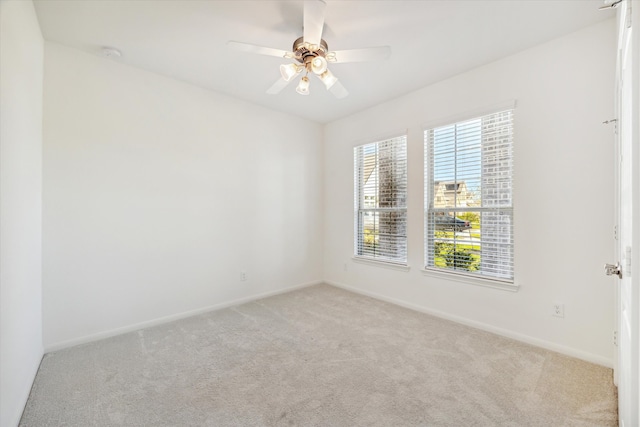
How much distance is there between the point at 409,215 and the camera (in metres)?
3.59

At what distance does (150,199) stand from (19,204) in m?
1.25

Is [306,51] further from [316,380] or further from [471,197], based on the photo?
[316,380]

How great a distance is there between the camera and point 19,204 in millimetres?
1795

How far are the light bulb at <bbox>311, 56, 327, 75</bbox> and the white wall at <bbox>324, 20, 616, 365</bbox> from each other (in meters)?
1.76

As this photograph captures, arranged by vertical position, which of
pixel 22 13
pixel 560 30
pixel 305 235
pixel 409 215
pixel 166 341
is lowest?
pixel 166 341

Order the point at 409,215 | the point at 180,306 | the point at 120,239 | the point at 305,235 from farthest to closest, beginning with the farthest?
the point at 305,235, the point at 409,215, the point at 180,306, the point at 120,239

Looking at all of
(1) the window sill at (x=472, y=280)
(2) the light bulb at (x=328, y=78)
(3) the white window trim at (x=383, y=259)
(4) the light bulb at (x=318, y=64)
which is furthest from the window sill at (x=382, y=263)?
(4) the light bulb at (x=318, y=64)

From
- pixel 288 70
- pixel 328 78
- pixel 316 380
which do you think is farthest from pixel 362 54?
pixel 316 380

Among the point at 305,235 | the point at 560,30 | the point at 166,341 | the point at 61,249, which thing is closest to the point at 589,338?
the point at 560,30

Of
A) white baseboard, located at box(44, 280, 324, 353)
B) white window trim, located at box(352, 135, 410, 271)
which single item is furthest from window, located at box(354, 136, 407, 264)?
white baseboard, located at box(44, 280, 324, 353)

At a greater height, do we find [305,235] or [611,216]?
[611,216]

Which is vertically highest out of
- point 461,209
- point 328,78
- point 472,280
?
point 328,78

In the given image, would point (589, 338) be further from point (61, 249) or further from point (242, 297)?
point (61, 249)

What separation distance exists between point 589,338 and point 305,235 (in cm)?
339
